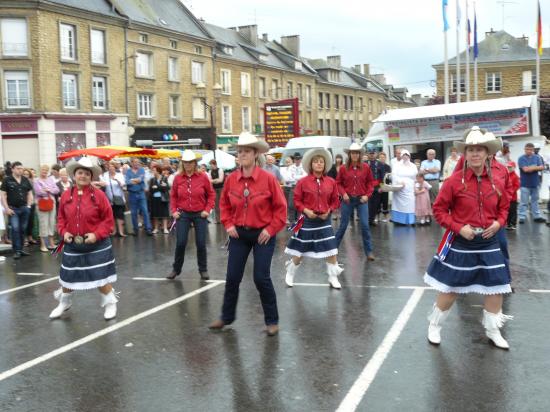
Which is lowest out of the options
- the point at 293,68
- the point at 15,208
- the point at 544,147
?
the point at 15,208

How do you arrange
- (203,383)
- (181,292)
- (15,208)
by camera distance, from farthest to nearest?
(15,208) < (181,292) < (203,383)

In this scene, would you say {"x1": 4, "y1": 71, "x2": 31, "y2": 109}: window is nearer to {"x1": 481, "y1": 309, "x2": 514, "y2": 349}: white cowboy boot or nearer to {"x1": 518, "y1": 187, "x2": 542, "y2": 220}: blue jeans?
{"x1": 518, "y1": 187, "x2": 542, "y2": 220}: blue jeans

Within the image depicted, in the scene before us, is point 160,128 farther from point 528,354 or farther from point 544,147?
point 528,354

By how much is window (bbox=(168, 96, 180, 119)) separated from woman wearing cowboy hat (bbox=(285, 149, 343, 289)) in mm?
35321

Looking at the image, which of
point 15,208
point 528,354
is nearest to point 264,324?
point 528,354

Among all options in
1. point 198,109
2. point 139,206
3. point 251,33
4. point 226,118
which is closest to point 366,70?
point 251,33

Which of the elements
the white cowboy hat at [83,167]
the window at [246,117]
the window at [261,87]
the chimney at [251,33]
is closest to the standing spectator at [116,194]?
the white cowboy hat at [83,167]

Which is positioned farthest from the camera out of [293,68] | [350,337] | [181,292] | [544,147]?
[293,68]

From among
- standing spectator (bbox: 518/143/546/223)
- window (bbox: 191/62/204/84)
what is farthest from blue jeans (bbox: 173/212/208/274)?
window (bbox: 191/62/204/84)

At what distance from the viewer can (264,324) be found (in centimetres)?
650

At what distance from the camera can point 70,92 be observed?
35312 millimetres

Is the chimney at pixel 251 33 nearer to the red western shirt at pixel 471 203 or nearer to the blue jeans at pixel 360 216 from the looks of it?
the blue jeans at pixel 360 216

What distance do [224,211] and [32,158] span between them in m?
30.5

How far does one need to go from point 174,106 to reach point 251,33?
16302mm
